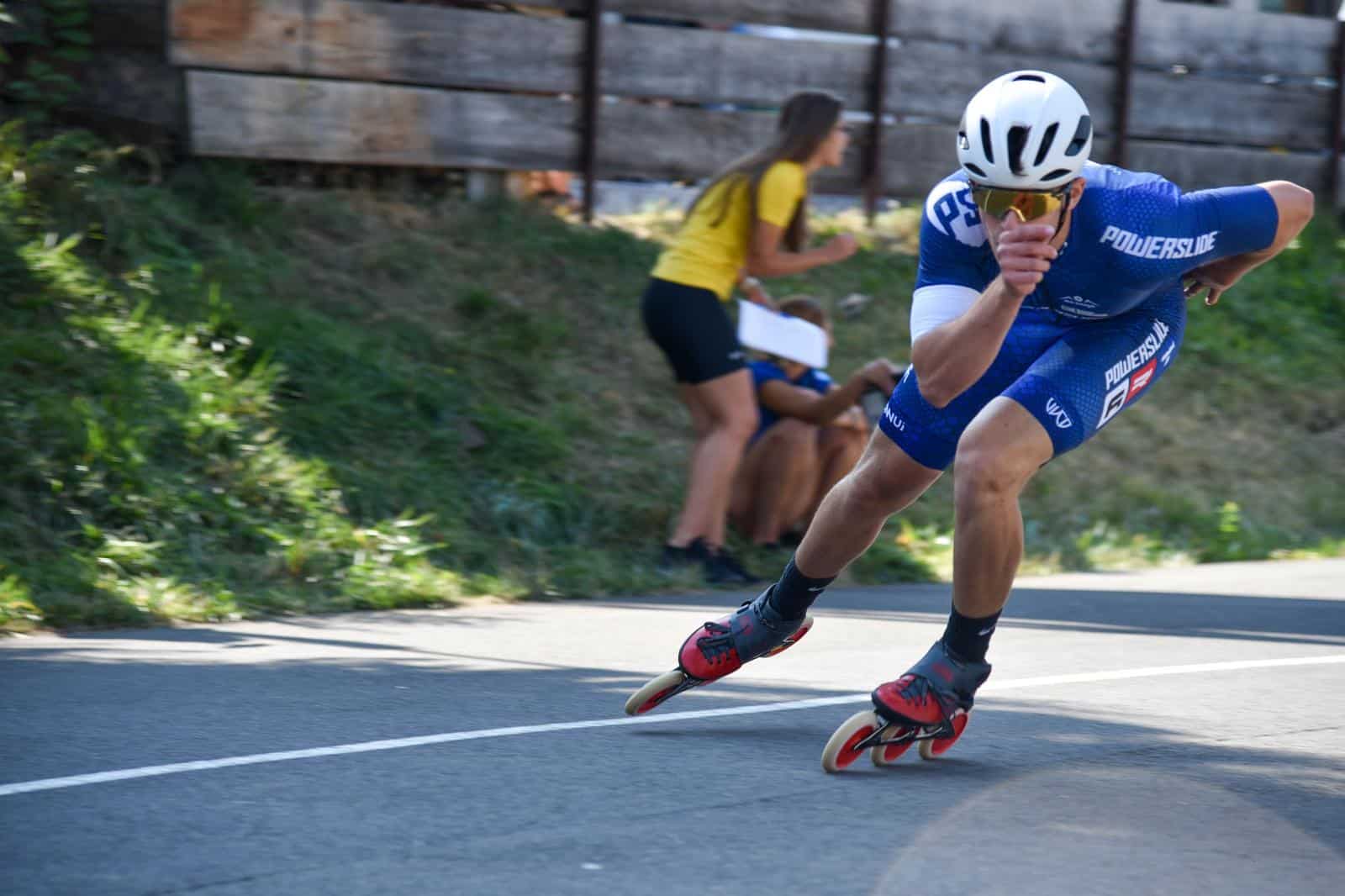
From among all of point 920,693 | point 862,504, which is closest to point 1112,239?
point 862,504

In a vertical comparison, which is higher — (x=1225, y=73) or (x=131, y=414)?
(x=1225, y=73)

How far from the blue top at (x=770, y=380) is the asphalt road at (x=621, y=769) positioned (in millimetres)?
1959

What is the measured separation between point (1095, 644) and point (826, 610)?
1387 millimetres

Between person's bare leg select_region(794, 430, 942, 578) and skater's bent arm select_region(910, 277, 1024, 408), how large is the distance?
0.45 metres

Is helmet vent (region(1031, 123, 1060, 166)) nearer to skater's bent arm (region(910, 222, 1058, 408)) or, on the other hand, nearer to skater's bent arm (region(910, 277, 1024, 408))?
skater's bent arm (region(910, 222, 1058, 408))

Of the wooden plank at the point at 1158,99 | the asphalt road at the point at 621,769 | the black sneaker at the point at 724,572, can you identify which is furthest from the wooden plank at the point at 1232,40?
the asphalt road at the point at 621,769


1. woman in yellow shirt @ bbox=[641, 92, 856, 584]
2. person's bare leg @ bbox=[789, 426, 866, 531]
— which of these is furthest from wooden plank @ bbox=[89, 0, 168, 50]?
person's bare leg @ bbox=[789, 426, 866, 531]

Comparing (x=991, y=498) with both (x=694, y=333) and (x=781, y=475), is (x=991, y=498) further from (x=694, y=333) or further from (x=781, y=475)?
(x=781, y=475)

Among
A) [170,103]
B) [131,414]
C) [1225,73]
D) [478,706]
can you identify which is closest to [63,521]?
[131,414]

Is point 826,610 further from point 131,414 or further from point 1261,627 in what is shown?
point 131,414

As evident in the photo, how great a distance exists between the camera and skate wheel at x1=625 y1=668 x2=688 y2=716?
212 inches

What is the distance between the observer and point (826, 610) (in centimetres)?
823

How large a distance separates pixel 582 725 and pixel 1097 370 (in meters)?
1.76

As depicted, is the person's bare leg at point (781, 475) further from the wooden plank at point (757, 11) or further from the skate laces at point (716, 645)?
the wooden plank at point (757, 11)
